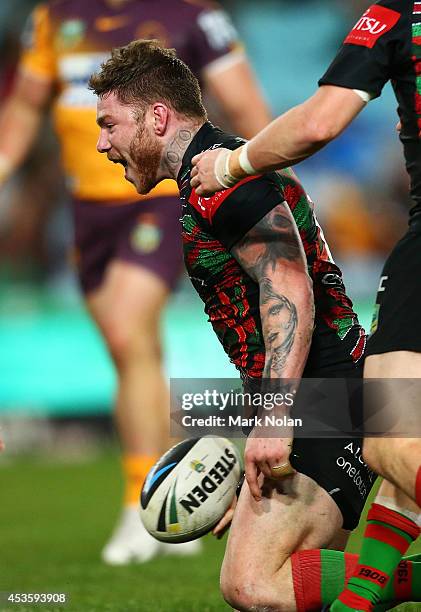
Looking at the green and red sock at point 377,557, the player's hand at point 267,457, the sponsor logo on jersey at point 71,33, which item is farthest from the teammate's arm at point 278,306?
the sponsor logo on jersey at point 71,33

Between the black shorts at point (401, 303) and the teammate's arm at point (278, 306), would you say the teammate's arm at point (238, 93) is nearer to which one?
the teammate's arm at point (278, 306)

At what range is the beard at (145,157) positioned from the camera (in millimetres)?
4238

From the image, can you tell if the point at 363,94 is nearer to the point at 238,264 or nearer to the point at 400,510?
the point at 238,264

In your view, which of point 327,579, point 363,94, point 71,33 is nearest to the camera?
point 363,94

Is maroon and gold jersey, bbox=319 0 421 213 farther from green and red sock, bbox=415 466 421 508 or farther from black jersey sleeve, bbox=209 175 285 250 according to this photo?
green and red sock, bbox=415 466 421 508

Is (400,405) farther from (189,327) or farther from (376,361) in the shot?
(189,327)

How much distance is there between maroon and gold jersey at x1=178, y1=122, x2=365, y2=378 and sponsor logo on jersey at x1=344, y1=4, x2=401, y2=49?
0.64 metres

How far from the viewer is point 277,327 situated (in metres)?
3.89

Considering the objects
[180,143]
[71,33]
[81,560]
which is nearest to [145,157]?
[180,143]

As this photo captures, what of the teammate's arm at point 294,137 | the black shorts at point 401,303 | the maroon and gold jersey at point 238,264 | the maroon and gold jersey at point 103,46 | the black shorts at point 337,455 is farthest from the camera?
the maroon and gold jersey at point 103,46

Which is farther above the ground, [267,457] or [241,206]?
[241,206]

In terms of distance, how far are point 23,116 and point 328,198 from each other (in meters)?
7.14

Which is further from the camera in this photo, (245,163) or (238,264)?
(238,264)

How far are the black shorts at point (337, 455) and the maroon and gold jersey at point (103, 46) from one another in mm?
2670
